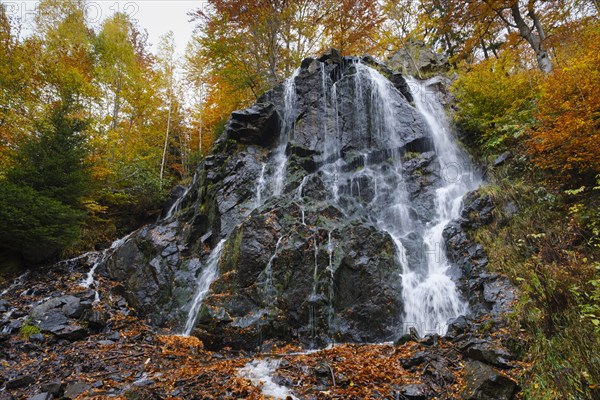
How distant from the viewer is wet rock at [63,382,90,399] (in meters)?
4.77

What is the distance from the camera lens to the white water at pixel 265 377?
4.71 metres

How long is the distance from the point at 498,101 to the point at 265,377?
437 inches

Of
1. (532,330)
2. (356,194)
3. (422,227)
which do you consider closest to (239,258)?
(356,194)

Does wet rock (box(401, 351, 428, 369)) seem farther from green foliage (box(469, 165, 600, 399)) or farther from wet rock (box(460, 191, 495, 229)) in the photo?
wet rock (box(460, 191, 495, 229))

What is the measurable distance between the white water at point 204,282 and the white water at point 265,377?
2.35 metres

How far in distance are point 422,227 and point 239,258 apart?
550 cm

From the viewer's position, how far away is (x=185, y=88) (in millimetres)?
21156

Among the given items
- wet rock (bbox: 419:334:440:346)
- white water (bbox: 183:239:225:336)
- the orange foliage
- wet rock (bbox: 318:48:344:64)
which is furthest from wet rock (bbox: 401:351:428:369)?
wet rock (bbox: 318:48:344:64)

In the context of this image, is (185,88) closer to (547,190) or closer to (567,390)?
(547,190)

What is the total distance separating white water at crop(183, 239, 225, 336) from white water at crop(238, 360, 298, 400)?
2349 mm

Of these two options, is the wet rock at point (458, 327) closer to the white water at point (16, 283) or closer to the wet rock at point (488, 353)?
the wet rock at point (488, 353)

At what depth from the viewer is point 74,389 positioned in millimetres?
4930

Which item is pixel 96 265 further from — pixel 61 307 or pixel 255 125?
pixel 255 125

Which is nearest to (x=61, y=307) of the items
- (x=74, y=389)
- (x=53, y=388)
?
(x=53, y=388)
